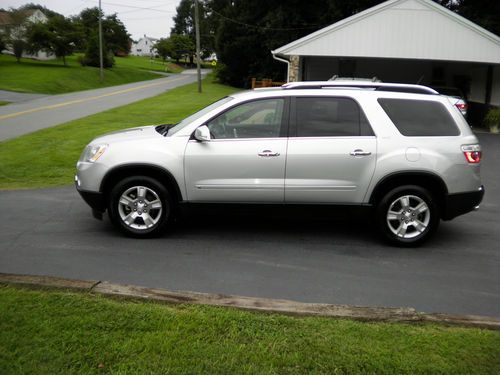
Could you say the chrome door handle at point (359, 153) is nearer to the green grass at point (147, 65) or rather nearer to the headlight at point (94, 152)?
the headlight at point (94, 152)

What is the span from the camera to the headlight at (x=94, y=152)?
598 centimetres

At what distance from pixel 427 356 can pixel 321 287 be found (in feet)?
4.79

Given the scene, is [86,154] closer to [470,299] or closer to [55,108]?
[470,299]

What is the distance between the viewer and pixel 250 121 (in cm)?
608

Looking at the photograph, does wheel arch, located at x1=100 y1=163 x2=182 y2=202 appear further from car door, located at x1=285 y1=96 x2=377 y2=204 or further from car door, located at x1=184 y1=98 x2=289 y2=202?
car door, located at x1=285 y1=96 x2=377 y2=204

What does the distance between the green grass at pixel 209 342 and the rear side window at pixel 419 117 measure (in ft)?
9.10

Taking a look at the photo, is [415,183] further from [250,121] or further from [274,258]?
[250,121]

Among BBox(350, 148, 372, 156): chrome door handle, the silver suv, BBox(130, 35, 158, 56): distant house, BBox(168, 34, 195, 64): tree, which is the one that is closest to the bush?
the silver suv

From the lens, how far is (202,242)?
5965 millimetres

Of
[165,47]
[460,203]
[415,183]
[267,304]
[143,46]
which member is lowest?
[267,304]

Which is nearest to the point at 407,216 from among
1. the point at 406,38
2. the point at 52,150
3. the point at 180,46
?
the point at 52,150

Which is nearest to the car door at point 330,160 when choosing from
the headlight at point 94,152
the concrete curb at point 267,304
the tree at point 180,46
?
the concrete curb at point 267,304

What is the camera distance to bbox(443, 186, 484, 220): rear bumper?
585cm

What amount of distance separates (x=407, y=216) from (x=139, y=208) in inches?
120
